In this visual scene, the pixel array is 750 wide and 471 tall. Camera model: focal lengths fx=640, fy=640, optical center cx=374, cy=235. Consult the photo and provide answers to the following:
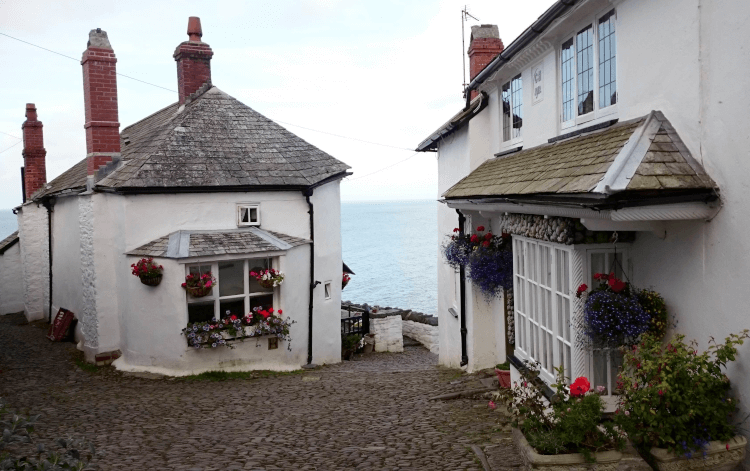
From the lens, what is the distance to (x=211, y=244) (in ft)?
46.3

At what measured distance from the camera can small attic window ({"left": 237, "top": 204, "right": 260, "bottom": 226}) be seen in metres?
15.5

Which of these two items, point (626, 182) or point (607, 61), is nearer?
point (626, 182)

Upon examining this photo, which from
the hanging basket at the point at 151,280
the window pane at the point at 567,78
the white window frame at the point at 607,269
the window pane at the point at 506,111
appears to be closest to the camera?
the white window frame at the point at 607,269

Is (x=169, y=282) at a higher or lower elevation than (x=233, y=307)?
higher

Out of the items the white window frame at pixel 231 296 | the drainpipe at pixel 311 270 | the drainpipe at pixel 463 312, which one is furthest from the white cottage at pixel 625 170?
the drainpipe at pixel 311 270

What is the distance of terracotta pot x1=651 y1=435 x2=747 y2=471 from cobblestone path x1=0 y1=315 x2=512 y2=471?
2363 millimetres

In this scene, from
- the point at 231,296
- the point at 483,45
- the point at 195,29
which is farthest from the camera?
the point at 195,29

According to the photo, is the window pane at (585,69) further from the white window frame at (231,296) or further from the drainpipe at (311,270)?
the drainpipe at (311,270)

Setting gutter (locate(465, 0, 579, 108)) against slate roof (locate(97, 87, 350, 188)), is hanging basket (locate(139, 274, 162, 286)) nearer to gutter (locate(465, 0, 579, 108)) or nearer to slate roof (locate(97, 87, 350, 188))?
slate roof (locate(97, 87, 350, 188))

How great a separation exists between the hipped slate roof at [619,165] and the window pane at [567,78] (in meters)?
0.60

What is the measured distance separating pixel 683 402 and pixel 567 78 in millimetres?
4927

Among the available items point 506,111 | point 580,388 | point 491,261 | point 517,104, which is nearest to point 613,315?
point 580,388

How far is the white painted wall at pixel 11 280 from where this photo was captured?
2547 cm

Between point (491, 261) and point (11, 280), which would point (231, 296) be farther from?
point (11, 280)
